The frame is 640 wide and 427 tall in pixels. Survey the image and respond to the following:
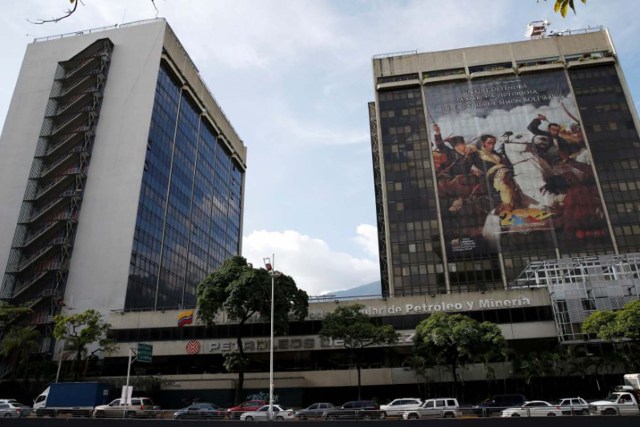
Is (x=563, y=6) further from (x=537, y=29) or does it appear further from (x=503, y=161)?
(x=537, y=29)

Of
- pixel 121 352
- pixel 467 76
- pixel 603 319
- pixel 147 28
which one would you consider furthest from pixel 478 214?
pixel 147 28

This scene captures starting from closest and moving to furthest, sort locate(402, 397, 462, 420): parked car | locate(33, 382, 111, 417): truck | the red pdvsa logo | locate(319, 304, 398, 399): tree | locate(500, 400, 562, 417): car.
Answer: locate(500, 400, 562, 417): car < locate(402, 397, 462, 420): parked car < locate(33, 382, 111, 417): truck < locate(319, 304, 398, 399): tree < the red pdvsa logo

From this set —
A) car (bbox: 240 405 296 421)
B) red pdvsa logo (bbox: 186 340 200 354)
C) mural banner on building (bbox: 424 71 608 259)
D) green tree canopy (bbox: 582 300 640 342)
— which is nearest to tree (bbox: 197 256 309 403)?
red pdvsa logo (bbox: 186 340 200 354)

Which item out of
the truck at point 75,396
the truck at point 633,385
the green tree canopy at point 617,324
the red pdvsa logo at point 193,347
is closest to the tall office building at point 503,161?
the green tree canopy at point 617,324

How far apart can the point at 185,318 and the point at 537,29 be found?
98714 mm

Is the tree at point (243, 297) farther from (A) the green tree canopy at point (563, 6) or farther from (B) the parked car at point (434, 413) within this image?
(A) the green tree canopy at point (563, 6)

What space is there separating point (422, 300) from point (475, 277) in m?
32.6

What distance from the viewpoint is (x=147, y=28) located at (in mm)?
89375

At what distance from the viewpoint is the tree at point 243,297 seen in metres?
47.6

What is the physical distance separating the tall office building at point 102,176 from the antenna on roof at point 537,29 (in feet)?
252

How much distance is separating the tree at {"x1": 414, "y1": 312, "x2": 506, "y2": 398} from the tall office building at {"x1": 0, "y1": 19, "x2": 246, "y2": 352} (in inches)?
1781

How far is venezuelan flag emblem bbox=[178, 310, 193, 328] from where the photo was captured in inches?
2378

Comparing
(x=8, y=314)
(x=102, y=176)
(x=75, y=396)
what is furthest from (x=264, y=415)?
(x=102, y=176)

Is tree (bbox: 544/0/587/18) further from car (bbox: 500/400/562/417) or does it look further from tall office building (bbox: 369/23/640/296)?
tall office building (bbox: 369/23/640/296)
